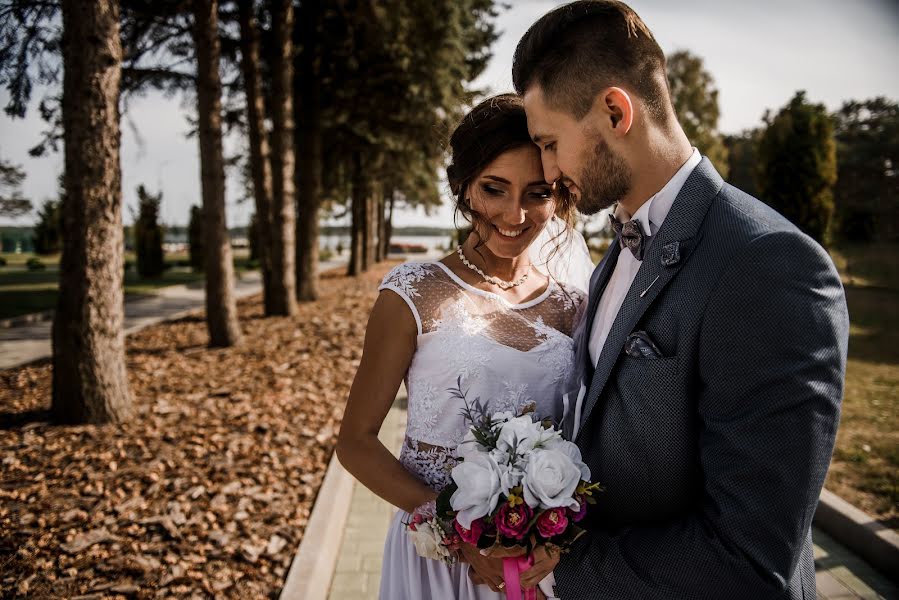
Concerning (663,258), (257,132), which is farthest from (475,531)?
(257,132)

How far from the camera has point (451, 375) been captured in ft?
7.68

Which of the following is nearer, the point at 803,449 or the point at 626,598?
the point at 803,449

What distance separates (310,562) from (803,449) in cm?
344

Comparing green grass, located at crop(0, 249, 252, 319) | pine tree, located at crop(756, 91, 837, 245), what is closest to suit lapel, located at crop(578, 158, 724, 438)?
green grass, located at crop(0, 249, 252, 319)

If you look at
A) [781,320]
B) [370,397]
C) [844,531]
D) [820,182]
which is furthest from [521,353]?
[820,182]

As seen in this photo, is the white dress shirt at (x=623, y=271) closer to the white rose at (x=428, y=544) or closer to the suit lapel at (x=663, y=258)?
the suit lapel at (x=663, y=258)

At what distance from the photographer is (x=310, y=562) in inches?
150

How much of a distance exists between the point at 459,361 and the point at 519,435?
692 millimetres

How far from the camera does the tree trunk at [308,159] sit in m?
14.4

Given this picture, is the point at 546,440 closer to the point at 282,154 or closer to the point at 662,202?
the point at 662,202

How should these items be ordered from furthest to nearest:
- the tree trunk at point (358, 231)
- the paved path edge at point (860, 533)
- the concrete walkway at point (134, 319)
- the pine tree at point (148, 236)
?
the pine tree at point (148, 236)
the tree trunk at point (358, 231)
the concrete walkway at point (134, 319)
the paved path edge at point (860, 533)

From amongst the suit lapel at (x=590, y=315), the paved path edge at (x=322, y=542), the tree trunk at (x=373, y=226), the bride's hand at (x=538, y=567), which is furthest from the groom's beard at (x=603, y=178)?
the tree trunk at (x=373, y=226)

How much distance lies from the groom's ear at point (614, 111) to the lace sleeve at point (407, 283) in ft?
3.36

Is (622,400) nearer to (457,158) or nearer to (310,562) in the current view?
(457,158)
